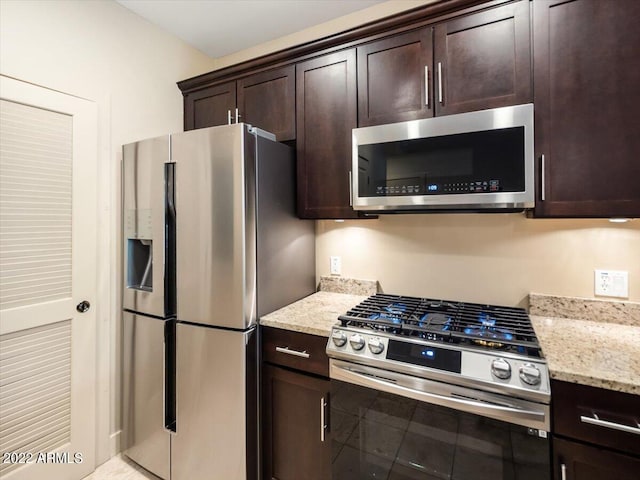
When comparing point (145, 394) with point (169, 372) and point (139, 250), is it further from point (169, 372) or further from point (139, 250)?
point (139, 250)

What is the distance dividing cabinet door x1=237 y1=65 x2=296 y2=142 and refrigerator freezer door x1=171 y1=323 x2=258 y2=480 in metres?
1.22

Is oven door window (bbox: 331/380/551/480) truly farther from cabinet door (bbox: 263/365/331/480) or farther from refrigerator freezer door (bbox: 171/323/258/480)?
refrigerator freezer door (bbox: 171/323/258/480)

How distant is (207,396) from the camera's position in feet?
5.35

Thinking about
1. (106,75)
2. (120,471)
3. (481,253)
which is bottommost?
(120,471)

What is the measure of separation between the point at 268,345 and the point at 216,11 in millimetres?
2102

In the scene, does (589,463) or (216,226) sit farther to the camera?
(216,226)

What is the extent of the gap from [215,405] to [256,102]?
1768 mm

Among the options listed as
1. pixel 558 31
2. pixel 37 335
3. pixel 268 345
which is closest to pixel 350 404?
pixel 268 345

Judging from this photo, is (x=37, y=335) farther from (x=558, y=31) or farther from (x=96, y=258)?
(x=558, y=31)

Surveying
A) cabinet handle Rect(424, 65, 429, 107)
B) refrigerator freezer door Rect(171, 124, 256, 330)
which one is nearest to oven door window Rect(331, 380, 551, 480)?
refrigerator freezer door Rect(171, 124, 256, 330)

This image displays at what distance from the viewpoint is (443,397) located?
1170mm

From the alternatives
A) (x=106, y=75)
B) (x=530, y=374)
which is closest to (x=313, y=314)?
(x=530, y=374)

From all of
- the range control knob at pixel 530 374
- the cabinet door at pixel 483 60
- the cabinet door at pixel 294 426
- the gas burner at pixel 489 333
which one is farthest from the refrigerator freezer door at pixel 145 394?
the cabinet door at pixel 483 60

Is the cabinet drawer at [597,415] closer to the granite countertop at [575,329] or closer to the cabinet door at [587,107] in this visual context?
the granite countertop at [575,329]
